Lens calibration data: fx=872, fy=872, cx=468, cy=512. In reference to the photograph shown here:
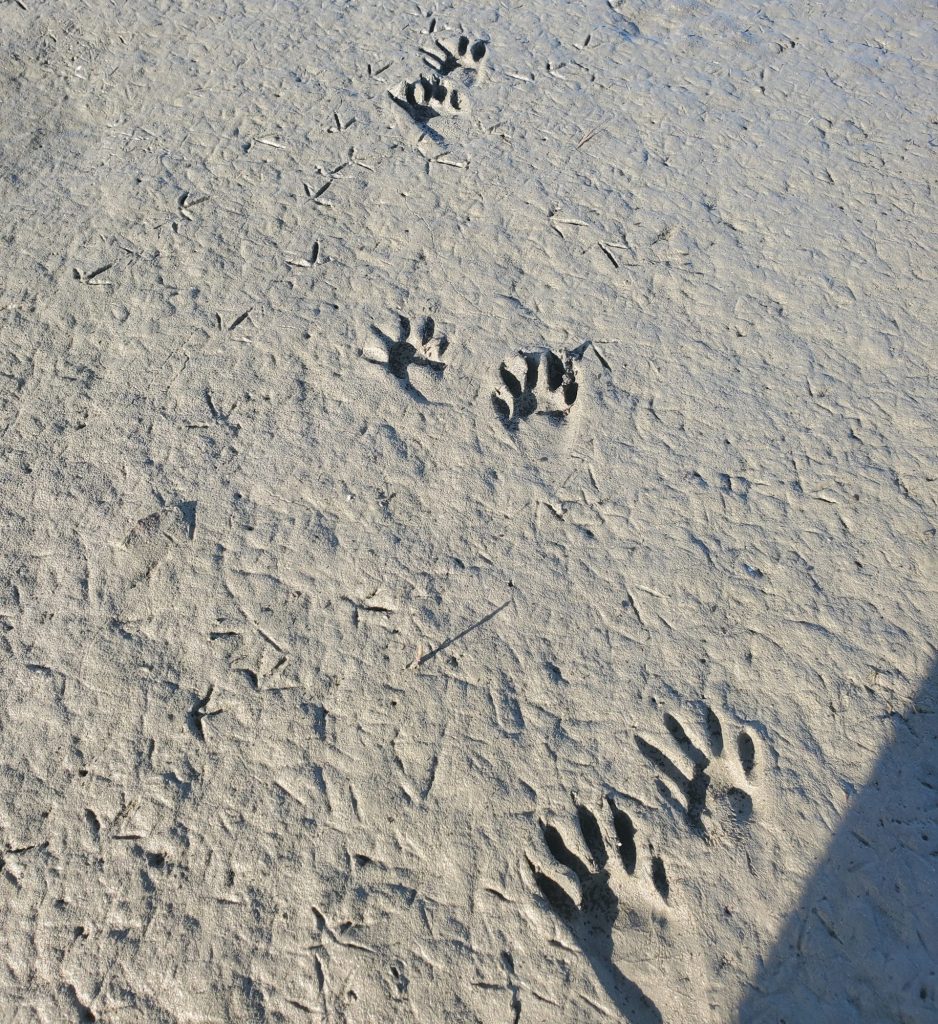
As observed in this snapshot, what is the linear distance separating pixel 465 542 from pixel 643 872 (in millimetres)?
935

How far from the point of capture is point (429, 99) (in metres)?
3.63

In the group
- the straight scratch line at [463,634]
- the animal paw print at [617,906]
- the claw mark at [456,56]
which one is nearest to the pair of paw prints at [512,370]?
the straight scratch line at [463,634]

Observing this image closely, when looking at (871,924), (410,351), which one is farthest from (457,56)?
(871,924)

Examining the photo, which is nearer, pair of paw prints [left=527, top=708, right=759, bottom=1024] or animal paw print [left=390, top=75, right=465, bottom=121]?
pair of paw prints [left=527, top=708, right=759, bottom=1024]

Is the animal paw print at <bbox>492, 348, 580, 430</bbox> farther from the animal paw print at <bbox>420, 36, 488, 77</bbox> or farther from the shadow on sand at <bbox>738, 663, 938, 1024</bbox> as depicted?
the animal paw print at <bbox>420, 36, 488, 77</bbox>

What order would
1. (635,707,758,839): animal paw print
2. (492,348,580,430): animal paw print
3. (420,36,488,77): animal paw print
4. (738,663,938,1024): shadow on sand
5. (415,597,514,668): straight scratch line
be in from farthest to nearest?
(420,36,488,77): animal paw print
(492,348,580,430): animal paw print
(415,597,514,668): straight scratch line
(635,707,758,839): animal paw print
(738,663,938,1024): shadow on sand

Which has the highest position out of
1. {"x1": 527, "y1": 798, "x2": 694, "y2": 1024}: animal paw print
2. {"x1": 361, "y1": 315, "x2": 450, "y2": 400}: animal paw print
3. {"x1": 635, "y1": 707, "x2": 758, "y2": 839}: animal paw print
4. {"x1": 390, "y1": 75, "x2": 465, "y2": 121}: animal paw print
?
{"x1": 390, "y1": 75, "x2": 465, "y2": 121}: animal paw print

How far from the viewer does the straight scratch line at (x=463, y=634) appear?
7.16ft

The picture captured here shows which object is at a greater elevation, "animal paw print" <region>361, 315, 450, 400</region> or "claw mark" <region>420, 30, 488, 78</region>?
"claw mark" <region>420, 30, 488, 78</region>

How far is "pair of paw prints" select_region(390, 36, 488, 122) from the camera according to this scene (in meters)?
3.59

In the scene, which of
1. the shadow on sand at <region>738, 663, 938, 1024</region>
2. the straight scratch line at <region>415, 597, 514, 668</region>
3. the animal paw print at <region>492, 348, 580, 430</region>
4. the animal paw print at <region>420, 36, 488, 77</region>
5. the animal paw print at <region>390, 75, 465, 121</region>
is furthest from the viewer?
the animal paw print at <region>420, 36, 488, 77</region>

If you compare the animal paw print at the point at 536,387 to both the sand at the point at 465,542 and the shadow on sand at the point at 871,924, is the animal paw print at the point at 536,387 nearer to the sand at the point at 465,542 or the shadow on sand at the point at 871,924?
the sand at the point at 465,542

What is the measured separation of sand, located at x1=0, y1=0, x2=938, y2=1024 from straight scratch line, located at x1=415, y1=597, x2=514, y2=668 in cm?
2

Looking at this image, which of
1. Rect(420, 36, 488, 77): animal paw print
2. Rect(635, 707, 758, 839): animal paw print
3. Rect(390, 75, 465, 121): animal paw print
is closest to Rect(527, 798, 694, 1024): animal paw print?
Rect(635, 707, 758, 839): animal paw print
